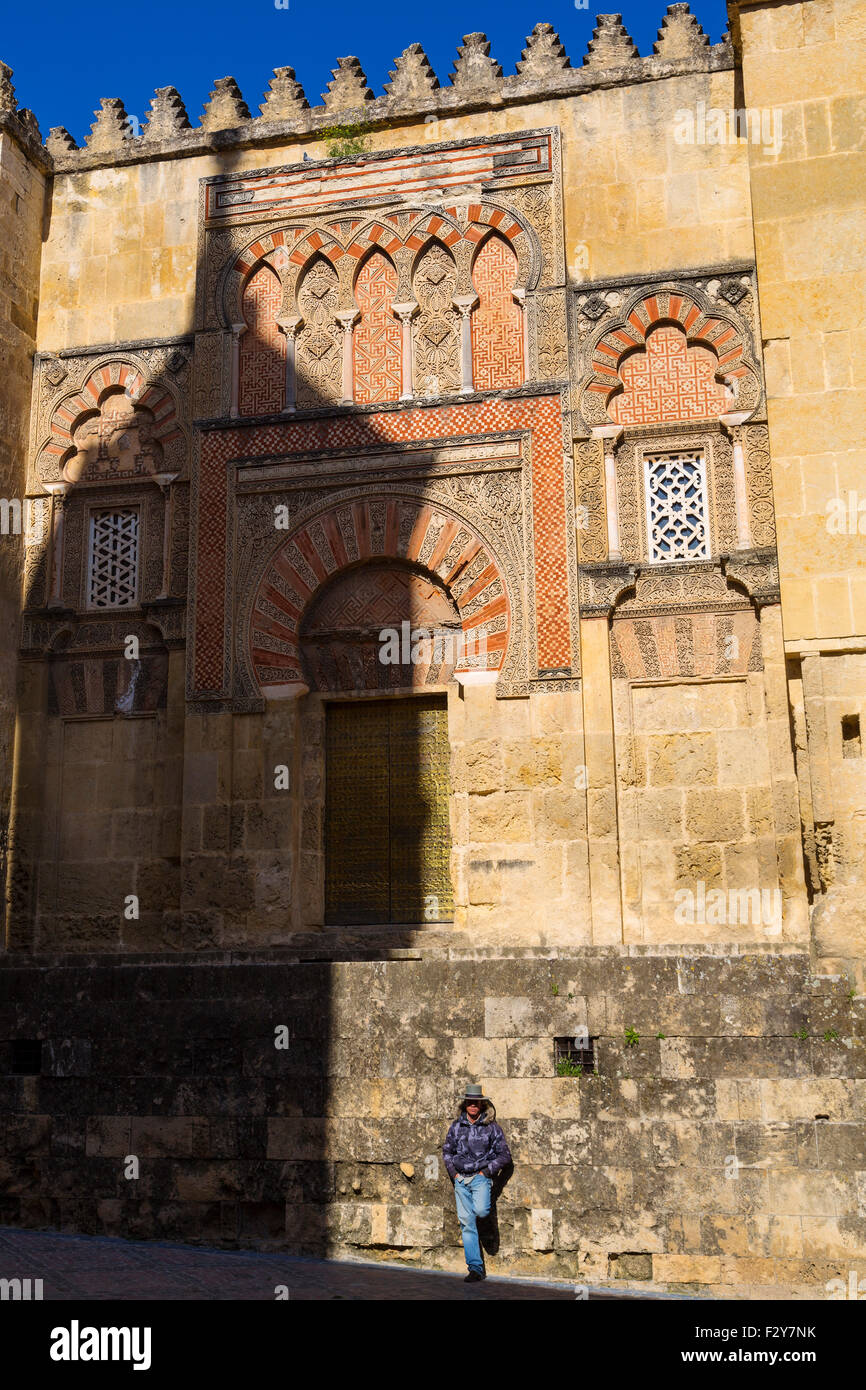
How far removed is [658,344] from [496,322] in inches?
48.5

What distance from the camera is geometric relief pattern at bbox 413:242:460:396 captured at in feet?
34.8

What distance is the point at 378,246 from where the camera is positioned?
10.9 metres

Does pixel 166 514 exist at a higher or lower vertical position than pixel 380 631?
higher

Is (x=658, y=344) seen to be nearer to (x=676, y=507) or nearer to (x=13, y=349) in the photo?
(x=676, y=507)

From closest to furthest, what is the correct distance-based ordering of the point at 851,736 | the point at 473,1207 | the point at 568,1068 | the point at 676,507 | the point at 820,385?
the point at 473,1207
the point at 568,1068
the point at 851,736
the point at 820,385
the point at 676,507

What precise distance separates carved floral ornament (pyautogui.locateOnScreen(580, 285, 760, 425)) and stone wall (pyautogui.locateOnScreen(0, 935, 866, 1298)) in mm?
4216

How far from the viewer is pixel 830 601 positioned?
8.15 m

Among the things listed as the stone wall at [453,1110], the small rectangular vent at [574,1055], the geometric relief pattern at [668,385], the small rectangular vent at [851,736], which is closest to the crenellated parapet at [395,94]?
the geometric relief pattern at [668,385]

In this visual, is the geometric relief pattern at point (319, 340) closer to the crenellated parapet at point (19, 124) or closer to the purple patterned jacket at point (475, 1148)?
the crenellated parapet at point (19, 124)

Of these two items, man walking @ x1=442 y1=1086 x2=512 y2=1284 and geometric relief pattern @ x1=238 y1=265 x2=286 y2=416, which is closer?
man walking @ x1=442 y1=1086 x2=512 y2=1284

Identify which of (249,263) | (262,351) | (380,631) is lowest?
(380,631)

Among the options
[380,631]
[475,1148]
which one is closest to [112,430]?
[380,631]

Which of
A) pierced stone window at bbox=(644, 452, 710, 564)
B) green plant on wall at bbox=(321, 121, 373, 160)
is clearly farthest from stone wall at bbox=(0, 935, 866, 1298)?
green plant on wall at bbox=(321, 121, 373, 160)

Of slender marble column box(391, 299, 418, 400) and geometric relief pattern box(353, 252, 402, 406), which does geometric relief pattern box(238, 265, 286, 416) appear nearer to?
geometric relief pattern box(353, 252, 402, 406)
